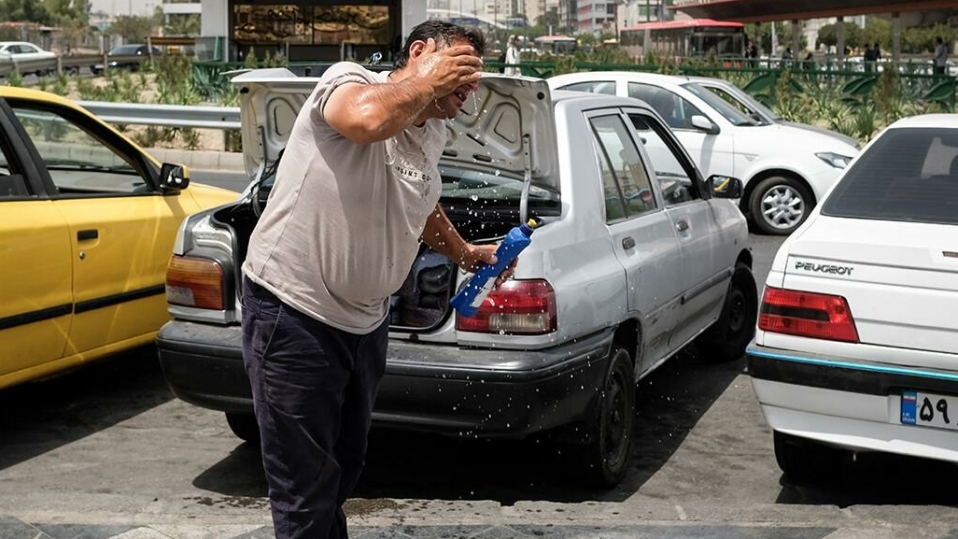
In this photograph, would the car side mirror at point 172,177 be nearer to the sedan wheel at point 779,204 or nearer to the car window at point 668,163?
the car window at point 668,163

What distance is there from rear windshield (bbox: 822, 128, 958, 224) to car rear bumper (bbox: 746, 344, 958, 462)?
0.73 m

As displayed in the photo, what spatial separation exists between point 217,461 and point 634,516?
6.15 ft

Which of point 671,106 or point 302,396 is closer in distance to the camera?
point 302,396

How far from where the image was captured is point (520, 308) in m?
4.82

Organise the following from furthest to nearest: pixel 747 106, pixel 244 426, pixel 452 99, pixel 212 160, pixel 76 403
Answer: pixel 212 160 < pixel 747 106 < pixel 76 403 < pixel 244 426 < pixel 452 99

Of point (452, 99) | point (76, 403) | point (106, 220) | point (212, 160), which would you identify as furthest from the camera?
point (212, 160)

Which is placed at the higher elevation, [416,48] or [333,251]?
[416,48]

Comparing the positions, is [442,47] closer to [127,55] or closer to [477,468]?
[477,468]

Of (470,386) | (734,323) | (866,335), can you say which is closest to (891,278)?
(866,335)

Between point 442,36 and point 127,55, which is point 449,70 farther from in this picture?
point 127,55

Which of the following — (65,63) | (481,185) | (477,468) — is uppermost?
(65,63)

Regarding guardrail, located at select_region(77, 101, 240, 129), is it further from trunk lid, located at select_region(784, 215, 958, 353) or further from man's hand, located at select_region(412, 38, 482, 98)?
man's hand, located at select_region(412, 38, 482, 98)

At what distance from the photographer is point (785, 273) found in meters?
4.98

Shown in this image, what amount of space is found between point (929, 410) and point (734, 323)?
3.08 m
